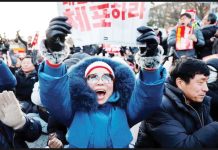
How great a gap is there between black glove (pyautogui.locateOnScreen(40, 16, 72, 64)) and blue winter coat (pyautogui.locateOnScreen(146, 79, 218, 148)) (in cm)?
93

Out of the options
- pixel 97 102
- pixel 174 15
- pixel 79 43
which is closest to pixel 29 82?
pixel 79 43

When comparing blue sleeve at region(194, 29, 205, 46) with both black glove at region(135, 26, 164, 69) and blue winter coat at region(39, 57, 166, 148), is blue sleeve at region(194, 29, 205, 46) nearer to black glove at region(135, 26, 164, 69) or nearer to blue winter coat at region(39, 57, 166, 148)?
blue winter coat at region(39, 57, 166, 148)

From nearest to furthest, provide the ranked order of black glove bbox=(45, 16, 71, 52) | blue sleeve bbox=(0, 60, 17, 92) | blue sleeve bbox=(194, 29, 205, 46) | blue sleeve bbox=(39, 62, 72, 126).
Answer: black glove bbox=(45, 16, 71, 52)
blue sleeve bbox=(39, 62, 72, 126)
blue sleeve bbox=(0, 60, 17, 92)
blue sleeve bbox=(194, 29, 205, 46)

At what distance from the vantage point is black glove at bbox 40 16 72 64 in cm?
241

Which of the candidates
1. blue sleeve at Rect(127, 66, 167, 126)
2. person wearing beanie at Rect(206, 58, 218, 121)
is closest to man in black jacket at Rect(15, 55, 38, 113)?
person wearing beanie at Rect(206, 58, 218, 121)

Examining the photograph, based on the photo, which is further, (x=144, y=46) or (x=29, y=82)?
(x=29, y=82)

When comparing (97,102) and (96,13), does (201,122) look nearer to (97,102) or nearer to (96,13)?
(97,102)

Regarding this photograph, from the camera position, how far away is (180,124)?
3008mm

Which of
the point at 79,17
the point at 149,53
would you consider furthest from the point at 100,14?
the point at 149,53

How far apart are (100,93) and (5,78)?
2.89 feet

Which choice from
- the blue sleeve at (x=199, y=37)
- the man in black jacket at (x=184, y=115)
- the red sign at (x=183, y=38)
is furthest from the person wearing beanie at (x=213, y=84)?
the blue sleeve at (x=199, y=37)

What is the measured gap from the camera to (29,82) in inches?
250

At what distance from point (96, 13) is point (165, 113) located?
0.96 metres

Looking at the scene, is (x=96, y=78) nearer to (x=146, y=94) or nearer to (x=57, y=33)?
(x=146, y=94)
